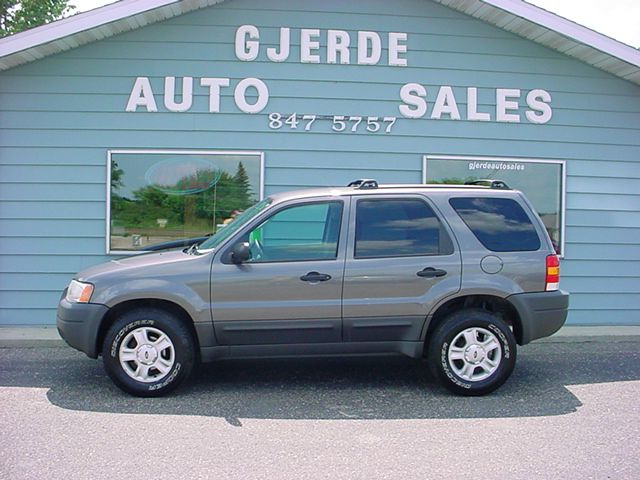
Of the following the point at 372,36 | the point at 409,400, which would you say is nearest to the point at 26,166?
the point at 372,36

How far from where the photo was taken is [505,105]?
8.84 m

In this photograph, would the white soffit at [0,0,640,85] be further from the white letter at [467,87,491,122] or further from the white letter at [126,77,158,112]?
the white letter at [467,87,491,122]

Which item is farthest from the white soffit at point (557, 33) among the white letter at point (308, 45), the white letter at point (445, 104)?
the white letter at point (308, 45)

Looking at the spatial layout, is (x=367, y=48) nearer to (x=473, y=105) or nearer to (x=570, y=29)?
(x=473, y=105)

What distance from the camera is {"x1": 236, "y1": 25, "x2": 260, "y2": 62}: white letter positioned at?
8492 mm

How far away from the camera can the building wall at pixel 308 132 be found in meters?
8.36

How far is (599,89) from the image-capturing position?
898cm

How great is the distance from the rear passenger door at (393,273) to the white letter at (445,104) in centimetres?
319

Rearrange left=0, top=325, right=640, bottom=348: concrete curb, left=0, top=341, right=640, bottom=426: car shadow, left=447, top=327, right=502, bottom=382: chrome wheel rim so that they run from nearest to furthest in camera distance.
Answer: left=0, top=341, right=640, bottom=426: car shadow < left=447, top=327, right=502, bottom=382: chrome wheel rim < left=0, top=325, right=640, bottom=348: concrete curb

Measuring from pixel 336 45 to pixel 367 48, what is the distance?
1.36ft

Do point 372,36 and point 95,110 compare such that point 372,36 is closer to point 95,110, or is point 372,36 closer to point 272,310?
point 95,110

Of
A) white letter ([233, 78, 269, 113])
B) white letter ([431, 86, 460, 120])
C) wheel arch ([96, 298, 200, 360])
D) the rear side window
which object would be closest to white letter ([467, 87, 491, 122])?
white letter ([431, 86, 460, 120])

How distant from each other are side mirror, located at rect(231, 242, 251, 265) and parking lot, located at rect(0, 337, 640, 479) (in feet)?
3.99

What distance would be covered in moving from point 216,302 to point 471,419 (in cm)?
232
